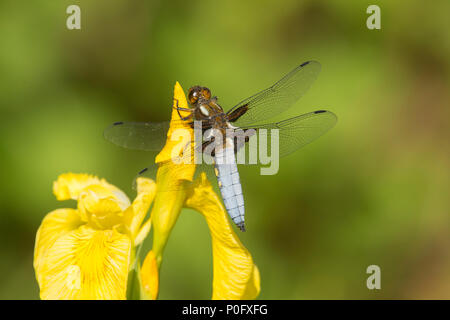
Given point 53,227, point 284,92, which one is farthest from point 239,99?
point 53,227

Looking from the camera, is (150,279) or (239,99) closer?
(150,279)

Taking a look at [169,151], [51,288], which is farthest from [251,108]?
[51,288]

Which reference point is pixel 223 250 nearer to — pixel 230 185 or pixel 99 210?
pixel 230 185

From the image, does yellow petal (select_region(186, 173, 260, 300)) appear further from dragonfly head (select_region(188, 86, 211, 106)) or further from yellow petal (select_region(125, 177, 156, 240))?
dragonfly head (select_region(188, 86, 211, 106))

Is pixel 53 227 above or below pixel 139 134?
below

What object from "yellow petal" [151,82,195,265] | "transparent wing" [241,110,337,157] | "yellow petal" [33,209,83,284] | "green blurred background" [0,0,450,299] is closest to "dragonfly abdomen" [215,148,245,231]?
"yellow petal" [151,82,195,265]

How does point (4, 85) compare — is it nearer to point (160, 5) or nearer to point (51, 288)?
point (160, 5)
